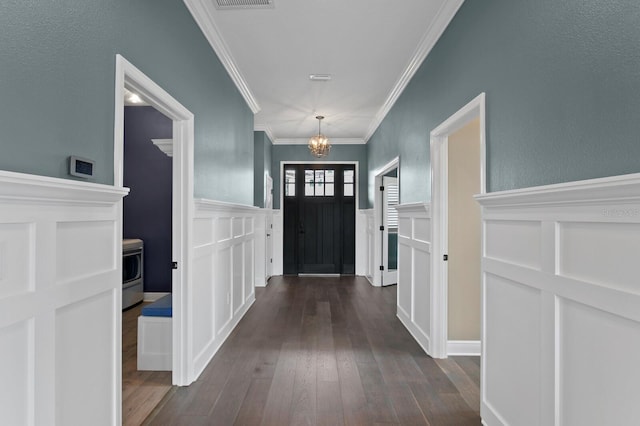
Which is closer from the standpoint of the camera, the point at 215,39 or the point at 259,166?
the point at 215,39

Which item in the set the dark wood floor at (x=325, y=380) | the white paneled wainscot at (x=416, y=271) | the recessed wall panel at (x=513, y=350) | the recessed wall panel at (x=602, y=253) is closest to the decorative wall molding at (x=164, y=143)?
the dark wood floor at (x=325, y=380)

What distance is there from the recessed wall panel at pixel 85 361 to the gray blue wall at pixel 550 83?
77.8 inches

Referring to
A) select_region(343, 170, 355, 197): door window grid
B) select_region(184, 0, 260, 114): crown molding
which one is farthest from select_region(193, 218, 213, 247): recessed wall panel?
select_region(343, 170, 355, 197): door window grid

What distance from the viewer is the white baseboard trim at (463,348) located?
10.4ft

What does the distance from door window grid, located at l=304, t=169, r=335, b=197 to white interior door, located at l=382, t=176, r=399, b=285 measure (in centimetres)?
148

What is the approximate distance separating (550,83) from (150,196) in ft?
15.7

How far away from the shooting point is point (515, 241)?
1752mm

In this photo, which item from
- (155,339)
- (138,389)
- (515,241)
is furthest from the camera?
A: (155,339)

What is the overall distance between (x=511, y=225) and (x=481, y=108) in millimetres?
827

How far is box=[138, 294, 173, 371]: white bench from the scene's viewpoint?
276 centimetres

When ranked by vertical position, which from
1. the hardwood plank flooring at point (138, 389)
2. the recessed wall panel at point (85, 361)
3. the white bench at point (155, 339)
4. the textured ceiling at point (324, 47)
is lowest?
the hardwood plank flooring at point (138, 389)

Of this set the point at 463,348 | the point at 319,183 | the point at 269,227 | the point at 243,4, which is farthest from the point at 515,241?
the point at 319,183

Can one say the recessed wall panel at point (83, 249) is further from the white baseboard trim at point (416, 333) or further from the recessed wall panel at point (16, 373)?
the white baseboard trim at point (416, 333)

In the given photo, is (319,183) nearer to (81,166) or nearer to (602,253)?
(81,166)
